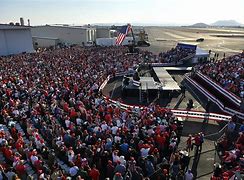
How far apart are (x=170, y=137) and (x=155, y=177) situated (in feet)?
11.5

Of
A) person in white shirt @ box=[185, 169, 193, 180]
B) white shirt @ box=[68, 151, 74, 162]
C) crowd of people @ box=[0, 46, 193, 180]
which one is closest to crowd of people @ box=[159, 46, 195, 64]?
crowd of people @ box=[0, 46, 193, 180]

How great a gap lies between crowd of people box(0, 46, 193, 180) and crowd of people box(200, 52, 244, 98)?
892 centimetres

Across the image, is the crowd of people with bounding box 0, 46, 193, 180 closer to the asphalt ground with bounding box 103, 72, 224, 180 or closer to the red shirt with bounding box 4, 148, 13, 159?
the red shirt with bounding box 4, 148, 13, 159

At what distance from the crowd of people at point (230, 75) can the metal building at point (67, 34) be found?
40481 millimetres

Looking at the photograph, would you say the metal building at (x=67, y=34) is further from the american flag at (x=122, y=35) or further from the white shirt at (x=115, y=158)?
the white shirt at (x=115, y=158)

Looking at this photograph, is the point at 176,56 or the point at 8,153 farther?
the point at 176,56

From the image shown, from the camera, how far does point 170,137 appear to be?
48.4 feet

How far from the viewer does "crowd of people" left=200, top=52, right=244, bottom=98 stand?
2383 centimetres

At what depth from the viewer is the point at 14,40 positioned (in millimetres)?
52000

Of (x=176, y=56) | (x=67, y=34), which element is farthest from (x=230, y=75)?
(x=67, y=34)

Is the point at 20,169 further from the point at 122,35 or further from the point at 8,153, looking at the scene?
the point at 122,35

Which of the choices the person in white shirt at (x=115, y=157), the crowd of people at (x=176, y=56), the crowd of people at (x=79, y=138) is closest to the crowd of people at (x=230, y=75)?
the crowd of people at (x=79, y=138)

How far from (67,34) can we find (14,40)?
19486 mm

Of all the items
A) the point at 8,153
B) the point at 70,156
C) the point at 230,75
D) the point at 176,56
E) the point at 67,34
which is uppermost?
the point at 67,34
